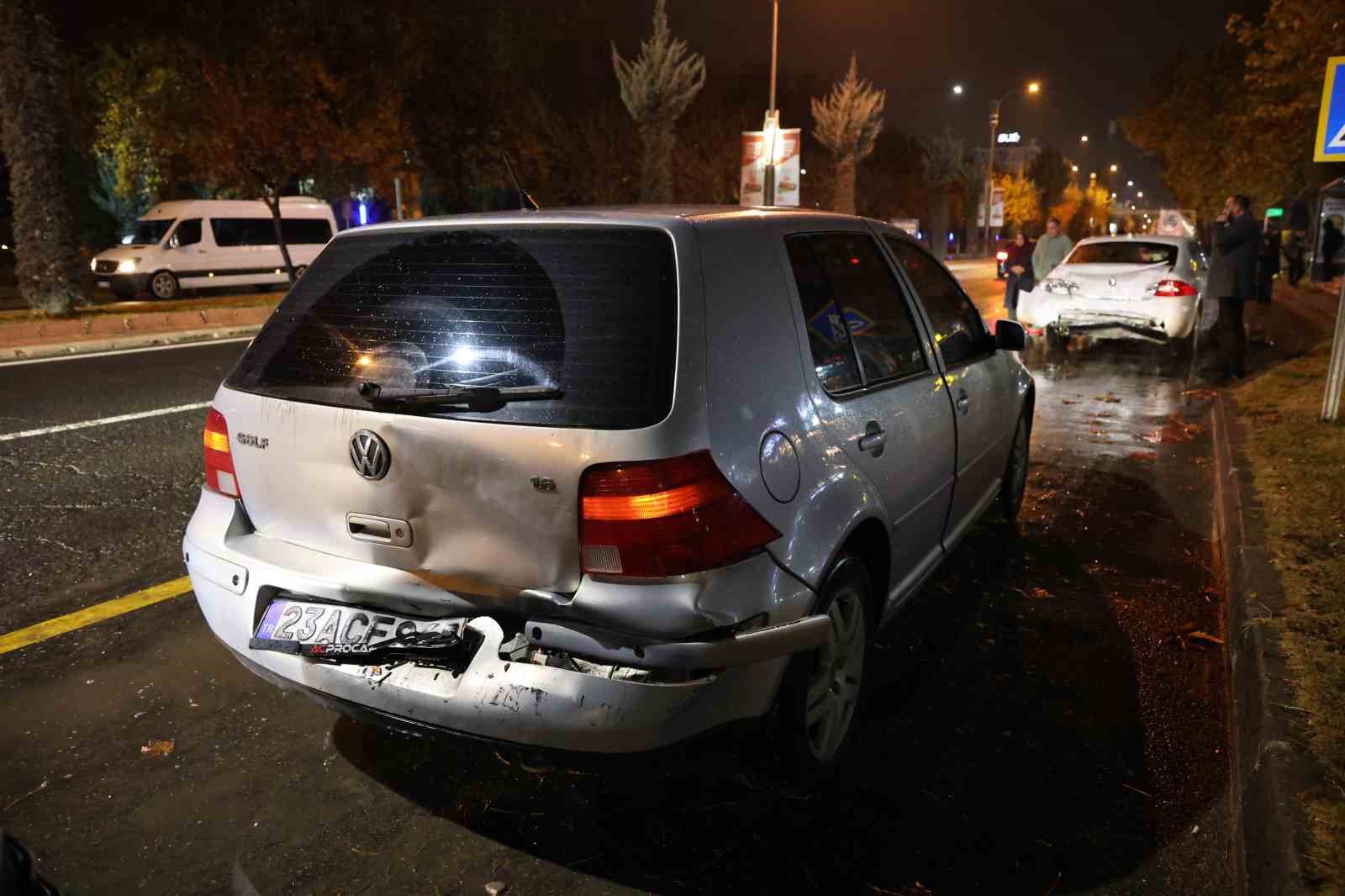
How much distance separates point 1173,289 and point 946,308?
871 cm

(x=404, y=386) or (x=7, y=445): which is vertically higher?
(x=404, y=386)

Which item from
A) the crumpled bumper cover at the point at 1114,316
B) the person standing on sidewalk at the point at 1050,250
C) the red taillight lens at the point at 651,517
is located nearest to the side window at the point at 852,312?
the red taillight lens at the point at 651,517

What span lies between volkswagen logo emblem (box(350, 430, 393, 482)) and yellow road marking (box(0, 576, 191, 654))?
2.35 meters

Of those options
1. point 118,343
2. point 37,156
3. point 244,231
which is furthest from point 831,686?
point 244,231

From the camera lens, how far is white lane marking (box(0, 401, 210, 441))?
7.47 m

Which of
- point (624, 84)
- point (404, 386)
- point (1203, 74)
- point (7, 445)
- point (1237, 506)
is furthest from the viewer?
point (1203, 74)

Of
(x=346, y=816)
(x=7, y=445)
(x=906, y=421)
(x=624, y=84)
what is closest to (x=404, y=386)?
(x=346, y=816)

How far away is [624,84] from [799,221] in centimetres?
3175

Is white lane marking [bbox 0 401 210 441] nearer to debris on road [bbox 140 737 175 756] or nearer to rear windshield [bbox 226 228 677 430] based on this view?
debris on road [bbox 140 737 175 756]

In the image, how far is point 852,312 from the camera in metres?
3.38

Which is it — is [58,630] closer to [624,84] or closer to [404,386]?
[404,386]

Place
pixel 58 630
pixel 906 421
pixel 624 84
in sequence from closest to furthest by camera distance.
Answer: pixel 906 421, pixel 58 630, pixel 624 84

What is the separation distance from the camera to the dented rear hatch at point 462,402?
243 cm

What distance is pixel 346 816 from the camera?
113 inches
